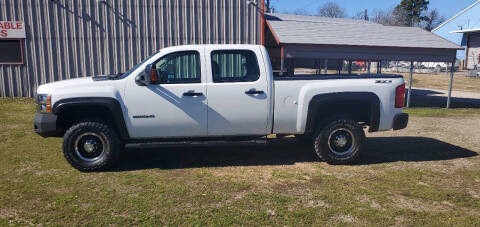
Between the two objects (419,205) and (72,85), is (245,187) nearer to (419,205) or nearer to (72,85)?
(419,205)

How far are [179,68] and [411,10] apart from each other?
74817mm

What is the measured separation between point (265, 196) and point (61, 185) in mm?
2796

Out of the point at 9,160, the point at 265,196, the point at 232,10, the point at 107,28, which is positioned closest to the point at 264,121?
the point at 265,196

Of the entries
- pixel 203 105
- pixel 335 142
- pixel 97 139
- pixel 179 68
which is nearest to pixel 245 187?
pixel 203 105

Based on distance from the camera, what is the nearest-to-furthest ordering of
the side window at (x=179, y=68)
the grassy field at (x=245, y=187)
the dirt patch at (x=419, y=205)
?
the grassy field at (x=245, y=187) < the dirt patch at (x=419, y=205) < the side window at (x=179, y=68)

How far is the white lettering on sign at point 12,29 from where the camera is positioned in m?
13.9

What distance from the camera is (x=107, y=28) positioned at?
14312mm

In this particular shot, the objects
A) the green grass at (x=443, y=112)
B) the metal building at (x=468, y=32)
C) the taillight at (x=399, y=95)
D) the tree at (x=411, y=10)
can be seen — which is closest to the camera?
the taillight at (x=399, y=95)

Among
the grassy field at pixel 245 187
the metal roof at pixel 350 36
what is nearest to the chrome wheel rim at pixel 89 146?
the grassy field at pixel 245 187

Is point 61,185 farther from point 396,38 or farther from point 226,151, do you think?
point 396,38

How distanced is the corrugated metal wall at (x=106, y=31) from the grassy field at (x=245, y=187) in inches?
292

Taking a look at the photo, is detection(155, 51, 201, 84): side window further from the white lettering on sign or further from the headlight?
the white lettering on sign

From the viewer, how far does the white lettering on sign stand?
13922 millimetres

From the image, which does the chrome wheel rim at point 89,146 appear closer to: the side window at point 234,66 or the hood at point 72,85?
the hood at point 72,85
